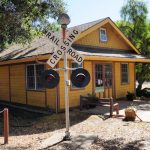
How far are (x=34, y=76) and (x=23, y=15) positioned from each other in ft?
11.1

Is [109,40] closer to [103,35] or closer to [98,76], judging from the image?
[103,35]

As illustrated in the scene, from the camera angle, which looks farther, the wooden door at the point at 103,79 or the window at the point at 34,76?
the wooden door at the point at 103,79

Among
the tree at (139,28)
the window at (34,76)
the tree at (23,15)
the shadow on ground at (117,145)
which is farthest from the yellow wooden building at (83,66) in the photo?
the shadow on ground at (117,145)

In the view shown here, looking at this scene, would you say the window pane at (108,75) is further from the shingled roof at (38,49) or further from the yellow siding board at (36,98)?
the yellow siding board at (36,98)

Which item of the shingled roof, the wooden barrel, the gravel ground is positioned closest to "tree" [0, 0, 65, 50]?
the shingled roof

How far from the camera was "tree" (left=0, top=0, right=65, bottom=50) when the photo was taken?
15500 millimetres

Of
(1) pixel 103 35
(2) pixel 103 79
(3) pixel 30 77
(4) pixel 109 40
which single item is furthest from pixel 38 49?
(4) pixel 109 40

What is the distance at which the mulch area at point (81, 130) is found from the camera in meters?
8.62

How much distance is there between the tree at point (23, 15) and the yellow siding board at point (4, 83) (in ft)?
6.63

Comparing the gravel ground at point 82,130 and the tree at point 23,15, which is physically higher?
the tree at point 23,15

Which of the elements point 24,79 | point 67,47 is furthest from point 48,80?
point 24,79

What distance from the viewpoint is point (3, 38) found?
17578mm

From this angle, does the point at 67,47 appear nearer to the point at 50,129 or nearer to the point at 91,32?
the point at 50,129

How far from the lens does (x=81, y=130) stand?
10.9 metres
